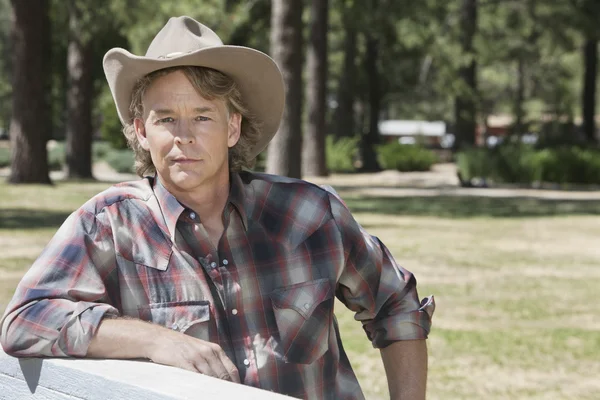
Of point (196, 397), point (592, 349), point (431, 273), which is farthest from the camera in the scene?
point (431, 273)

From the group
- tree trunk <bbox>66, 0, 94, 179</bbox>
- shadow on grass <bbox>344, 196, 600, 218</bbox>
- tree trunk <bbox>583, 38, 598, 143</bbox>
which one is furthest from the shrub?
tree trunk <bbox>66, 0, 94, 179</bbox>

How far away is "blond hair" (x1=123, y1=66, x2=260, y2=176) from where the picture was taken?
114 inches

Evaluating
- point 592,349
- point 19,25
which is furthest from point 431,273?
point 19,25

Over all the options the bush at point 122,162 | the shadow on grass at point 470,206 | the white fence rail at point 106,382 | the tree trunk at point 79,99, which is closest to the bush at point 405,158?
the bush at point 122,162

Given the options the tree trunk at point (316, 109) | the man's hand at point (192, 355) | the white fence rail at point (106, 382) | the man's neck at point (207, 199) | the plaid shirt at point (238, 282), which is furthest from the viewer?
the tree trunk at point (316, 109)

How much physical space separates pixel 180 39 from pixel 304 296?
739 millimetres

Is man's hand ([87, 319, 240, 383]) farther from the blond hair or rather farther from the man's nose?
the blond hair

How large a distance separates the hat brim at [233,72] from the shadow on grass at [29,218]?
1261 cm

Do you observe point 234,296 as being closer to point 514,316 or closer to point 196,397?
point 196,397

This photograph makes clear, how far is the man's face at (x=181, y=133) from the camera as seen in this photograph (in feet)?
9.46

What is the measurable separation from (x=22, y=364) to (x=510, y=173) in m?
27.0

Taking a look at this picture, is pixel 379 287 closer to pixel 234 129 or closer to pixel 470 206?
pixel 234 129

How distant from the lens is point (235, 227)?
295cm

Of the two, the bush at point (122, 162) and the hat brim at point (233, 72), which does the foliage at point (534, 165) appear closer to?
the bush at point (122, 162)
